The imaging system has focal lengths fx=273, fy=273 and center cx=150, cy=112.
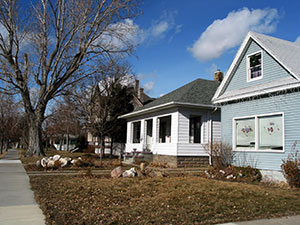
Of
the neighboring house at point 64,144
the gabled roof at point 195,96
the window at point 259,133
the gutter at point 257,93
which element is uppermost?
the gabled roof at point 195,96

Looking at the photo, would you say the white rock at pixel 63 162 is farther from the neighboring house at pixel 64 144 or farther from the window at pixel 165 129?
the neighboring house at pixel 64 144

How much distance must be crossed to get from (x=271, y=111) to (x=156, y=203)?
6.69 metres

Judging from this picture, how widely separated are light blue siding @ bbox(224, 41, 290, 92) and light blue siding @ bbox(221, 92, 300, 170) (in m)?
0.83

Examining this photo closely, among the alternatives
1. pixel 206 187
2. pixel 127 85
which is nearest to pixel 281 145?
pixel 206 187

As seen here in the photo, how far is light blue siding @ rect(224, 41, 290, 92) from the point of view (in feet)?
35.2

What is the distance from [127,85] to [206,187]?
21.4m

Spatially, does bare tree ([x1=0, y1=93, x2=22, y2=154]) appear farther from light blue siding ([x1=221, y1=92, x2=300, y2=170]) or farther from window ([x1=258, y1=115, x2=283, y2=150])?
window ([x1=258, y1=115, x2=283, y2=150])

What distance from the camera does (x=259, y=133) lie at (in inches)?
441

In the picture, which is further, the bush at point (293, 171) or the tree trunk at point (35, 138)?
the tree trunk at point (35, 138)

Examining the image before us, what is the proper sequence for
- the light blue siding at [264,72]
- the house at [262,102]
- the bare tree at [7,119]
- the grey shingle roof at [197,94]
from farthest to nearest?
the bare tree at [7,119], the grey shingle roof at [197,94], the light blue siding at [264,72], the house at [262,102]

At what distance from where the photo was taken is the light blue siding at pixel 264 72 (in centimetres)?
1072

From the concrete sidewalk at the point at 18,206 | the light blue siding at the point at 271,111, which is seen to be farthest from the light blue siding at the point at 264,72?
the concrete sidewalk at the point at 18,206

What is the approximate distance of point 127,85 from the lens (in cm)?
2889

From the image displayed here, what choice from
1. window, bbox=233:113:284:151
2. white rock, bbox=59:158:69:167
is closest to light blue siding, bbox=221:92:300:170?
window, bbox=233:113:284:151
